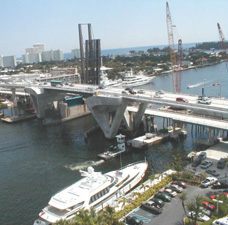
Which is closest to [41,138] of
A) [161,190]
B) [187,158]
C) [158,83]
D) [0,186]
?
[0,186]

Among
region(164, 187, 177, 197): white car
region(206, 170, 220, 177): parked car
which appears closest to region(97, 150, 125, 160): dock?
region(206, 170, 220, 177): parked car

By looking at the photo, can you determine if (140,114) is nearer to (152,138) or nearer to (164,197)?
(152,138)

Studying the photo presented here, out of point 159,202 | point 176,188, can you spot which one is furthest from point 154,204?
point 176,188

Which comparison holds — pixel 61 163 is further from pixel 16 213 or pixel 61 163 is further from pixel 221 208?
pixel 221 208

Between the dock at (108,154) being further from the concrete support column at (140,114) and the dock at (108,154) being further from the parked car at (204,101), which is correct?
the parked car at (204,101)

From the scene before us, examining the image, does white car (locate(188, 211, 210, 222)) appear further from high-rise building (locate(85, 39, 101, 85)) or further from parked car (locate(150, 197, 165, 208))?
high-rise building (locate(85, 39, 101, 85))
